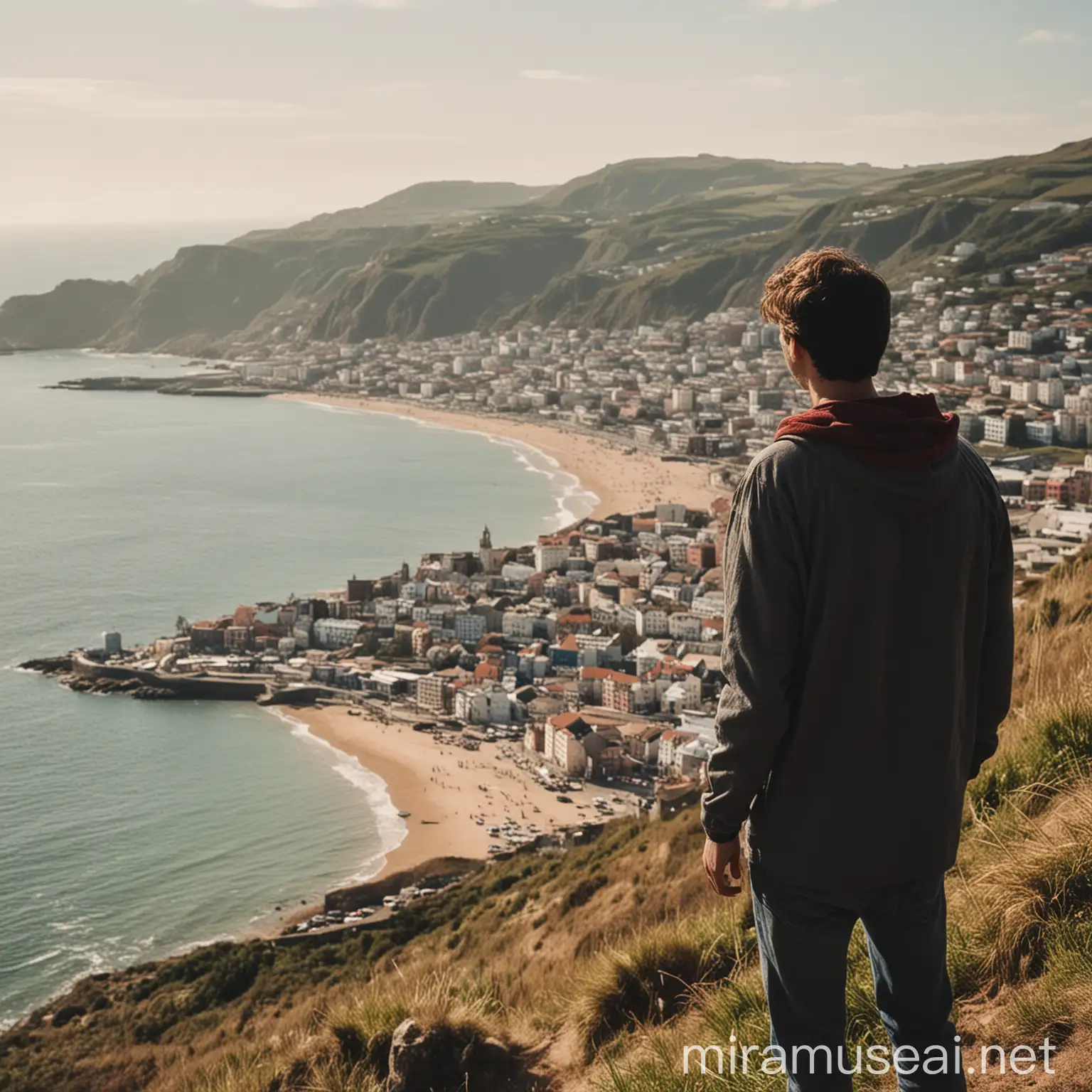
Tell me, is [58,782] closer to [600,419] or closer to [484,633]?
[484,633]

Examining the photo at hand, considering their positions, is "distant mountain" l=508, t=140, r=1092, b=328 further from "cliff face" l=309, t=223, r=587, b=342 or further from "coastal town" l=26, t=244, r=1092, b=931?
"cliff face" l=309, t=223, r=587, b=342

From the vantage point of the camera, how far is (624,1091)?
198cm

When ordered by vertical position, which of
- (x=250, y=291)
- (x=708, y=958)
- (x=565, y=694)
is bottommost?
(x=565, y=694)

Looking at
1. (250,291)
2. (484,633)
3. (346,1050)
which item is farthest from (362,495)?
→ (250,291)

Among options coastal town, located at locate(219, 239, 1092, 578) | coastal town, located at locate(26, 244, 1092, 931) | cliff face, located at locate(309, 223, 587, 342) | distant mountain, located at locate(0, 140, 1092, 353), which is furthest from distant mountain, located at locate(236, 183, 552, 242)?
coastal town, located at locate(26, 244, 1092, 931)

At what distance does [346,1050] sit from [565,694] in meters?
18.4

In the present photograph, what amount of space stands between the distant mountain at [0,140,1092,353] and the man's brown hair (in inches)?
2286

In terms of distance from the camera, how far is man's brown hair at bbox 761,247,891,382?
4.37ft

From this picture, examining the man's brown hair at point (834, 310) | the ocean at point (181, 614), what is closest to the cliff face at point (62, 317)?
the ocean at point (181, 614)

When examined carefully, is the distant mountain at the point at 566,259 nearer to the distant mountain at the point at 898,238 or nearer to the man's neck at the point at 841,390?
the distant mountain at the point at 898,238

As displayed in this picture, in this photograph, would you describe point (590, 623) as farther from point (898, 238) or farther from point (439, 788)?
point (898, 238)

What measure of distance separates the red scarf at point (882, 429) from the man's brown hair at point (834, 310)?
0.06 m

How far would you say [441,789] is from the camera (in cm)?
1609

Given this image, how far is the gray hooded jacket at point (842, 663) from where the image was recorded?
1289mm
